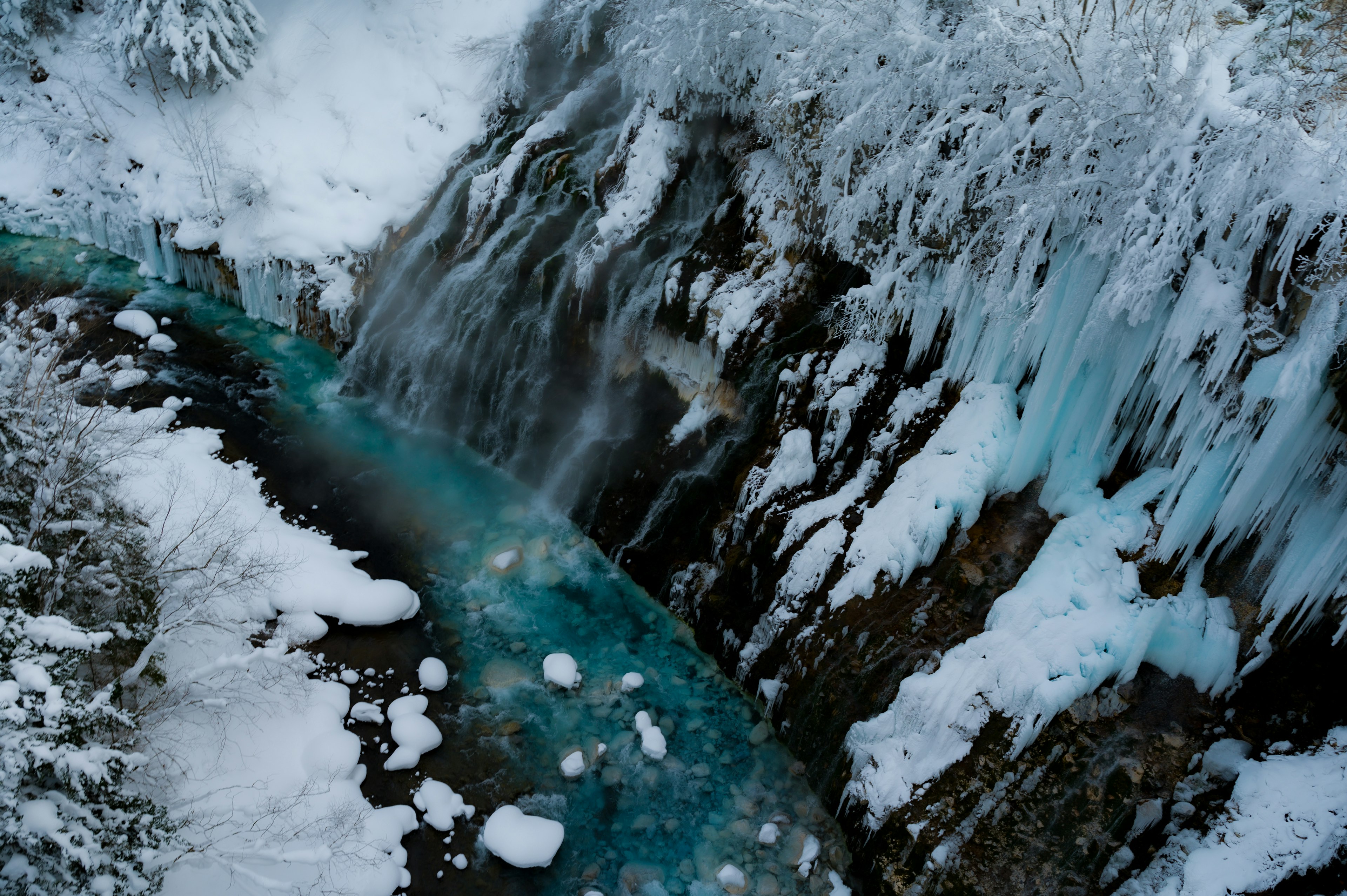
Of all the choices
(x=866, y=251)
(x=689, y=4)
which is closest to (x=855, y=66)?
(x=866, y=251)

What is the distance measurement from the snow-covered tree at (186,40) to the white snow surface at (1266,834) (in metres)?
18.4

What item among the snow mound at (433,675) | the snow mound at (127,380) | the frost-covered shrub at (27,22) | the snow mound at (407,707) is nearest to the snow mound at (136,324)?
the snow mound at (127,380)

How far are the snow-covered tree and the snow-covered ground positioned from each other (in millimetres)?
302

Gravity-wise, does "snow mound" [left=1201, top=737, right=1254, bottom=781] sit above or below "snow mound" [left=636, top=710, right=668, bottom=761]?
above

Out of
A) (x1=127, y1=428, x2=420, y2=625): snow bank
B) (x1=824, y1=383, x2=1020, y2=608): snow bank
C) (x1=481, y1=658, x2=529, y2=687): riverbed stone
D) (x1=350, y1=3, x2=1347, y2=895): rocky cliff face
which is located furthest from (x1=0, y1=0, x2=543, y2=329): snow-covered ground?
(x1=824, y1=383, x2=1020, y2=608): snow bank

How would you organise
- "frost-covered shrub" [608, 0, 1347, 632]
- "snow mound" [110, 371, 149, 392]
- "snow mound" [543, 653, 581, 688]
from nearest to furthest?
"frost-covered shrub" [608, 0, 1347, 632], "snow mound" [543, 653, 581, 688], "snow mound" [110, 371, 149, 392]

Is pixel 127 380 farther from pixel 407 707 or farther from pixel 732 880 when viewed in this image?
pixel 732 880

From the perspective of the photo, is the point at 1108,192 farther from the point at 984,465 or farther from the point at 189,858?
the point at 189,858

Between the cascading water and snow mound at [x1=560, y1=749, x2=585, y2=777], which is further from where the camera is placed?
the cascading water

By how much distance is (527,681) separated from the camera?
25.0 feet

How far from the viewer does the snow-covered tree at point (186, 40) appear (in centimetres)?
1412

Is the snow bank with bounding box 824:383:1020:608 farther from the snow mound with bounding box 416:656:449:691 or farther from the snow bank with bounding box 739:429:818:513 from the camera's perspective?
the snow mound with bounding box 416:656:449:691

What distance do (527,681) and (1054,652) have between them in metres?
4.87

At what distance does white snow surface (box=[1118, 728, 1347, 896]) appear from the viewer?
4539mm
